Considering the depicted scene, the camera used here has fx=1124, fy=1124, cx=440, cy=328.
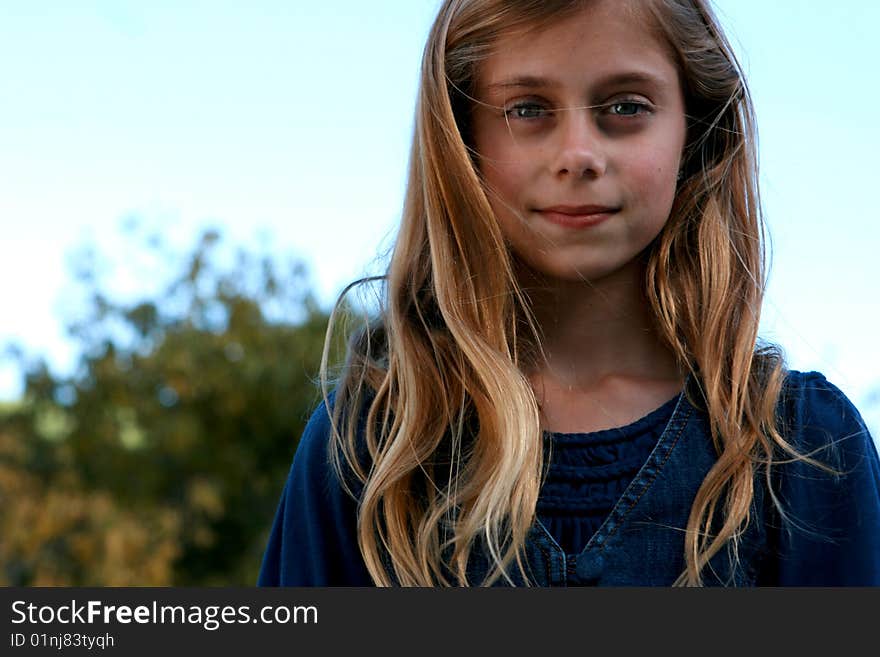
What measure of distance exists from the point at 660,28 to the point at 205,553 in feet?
19.3

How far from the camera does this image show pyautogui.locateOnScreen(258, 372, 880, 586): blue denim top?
6.04ft

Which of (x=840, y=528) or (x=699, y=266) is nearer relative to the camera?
(x=840, y=528)

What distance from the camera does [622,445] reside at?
1.92 m

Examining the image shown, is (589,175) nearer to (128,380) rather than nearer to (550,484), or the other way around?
(550,484)

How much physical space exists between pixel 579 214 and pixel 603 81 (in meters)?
0.22

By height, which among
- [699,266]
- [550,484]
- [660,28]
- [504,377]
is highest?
[660,28]

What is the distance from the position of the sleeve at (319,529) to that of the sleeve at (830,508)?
2.36ft

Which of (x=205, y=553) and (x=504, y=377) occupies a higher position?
(x=504, y=377)

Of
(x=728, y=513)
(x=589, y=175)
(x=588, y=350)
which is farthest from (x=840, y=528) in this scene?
(x=589, y=175)

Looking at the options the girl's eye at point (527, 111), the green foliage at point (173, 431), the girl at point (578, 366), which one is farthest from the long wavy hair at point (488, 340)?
the green foliage at point (173, 431)

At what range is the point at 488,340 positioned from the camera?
2010mm

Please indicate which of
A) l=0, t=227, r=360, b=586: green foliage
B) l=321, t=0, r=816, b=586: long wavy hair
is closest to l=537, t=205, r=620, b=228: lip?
l=321, t=0, r=816, b=586: long wavy hair

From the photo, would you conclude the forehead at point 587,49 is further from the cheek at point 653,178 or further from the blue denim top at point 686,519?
the blue denim top at point 686,519

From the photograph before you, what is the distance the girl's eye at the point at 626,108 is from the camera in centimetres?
186
